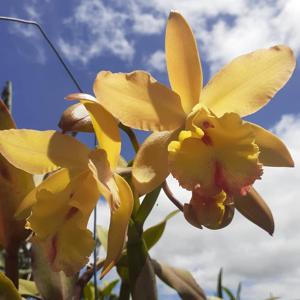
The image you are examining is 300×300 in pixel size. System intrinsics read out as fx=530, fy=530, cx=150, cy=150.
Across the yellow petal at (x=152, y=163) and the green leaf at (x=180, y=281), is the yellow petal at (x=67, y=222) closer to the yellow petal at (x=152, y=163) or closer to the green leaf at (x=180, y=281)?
the yellow petal at (x=152, y=163)

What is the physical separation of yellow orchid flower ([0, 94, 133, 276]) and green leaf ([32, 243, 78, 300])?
0.74 ft

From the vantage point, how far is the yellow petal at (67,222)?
3.26ft

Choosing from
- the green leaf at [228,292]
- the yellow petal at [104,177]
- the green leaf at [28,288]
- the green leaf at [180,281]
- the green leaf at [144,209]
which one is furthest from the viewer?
the green leaf at [228,292]

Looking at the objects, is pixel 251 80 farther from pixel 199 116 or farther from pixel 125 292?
pixel 125 292

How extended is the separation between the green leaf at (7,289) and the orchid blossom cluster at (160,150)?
0.13 metres

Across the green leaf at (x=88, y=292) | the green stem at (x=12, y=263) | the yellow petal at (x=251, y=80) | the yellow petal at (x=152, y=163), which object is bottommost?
the green leaf at (x=88, y=292)

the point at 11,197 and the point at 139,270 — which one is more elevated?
the point at 11,197

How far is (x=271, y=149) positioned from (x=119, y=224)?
0.36 meters

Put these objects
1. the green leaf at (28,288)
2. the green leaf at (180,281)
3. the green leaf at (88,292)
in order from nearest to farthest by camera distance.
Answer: the green leaf at (180,281) < the green leaf at (28,288) < the green leaf at (88,292)

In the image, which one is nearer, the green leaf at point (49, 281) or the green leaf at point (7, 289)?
the green leaf at point (7, 289)

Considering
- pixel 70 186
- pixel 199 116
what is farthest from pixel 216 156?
pixel 70 186

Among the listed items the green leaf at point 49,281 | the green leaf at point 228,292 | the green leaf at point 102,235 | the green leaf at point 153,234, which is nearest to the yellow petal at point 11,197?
the green leaf at point 49,281

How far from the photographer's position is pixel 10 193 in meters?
1.18

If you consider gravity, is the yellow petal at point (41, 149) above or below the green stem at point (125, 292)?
above
